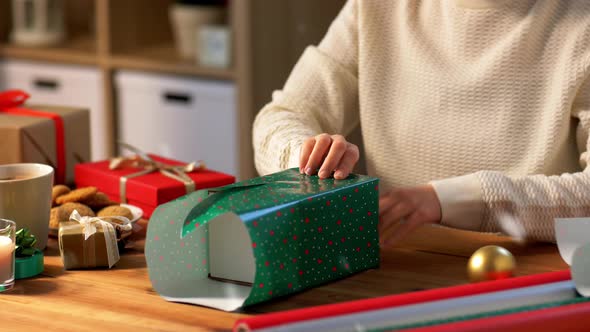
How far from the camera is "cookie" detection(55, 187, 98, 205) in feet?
4.59

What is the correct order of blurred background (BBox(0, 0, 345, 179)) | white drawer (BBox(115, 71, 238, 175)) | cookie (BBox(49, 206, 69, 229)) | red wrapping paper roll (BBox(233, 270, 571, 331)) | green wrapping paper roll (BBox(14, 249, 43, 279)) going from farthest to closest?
white drawer (BBox(115, 71, 238, 175)) → blurred background (BBox(0, 0, 345, 179)) → cookie (BBox(49, 206, 69, 229)) → green wrapping paper roll (BBox(14, 249, 43, 279)) → red wrapping paper roll (BBox(233, 270, 571, 331))

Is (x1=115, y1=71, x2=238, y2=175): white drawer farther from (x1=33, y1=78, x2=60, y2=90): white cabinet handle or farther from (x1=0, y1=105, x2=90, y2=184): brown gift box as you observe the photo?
(x1=0, y1=105, x2=90, y2=184): brown gift box

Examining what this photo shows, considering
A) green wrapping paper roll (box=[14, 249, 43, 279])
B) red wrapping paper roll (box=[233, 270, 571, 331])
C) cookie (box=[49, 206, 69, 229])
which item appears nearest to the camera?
red wrapping paper roll (box=[233, 270, 571, 331])

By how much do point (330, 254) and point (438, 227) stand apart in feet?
0.96

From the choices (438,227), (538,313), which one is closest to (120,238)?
(438,227)

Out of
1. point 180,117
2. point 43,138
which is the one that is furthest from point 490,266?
point 180,117

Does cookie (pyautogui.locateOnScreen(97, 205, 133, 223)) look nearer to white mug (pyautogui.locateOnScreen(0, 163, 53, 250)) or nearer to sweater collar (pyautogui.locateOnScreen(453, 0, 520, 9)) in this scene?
white mug (pyautogui.locateOnScreen(0, 163, 53, 250))

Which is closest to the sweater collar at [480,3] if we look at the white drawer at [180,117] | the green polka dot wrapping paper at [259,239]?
the green polka dot wrapping paper at [259,239]

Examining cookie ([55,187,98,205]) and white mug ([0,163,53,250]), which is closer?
white mug ([0,163,53,250])

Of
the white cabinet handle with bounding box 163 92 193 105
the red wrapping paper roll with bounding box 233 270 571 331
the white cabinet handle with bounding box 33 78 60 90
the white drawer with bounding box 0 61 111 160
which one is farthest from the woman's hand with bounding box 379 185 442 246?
the white cabinet handle with bounding box 33 78 60 90

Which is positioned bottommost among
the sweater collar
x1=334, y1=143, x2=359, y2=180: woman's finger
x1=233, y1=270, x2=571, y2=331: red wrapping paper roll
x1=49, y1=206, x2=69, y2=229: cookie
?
x1=49, y1=206, x2=69, y2=229: cookie

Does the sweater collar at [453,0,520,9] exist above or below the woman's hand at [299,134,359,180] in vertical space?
above

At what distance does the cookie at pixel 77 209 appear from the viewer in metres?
1.34

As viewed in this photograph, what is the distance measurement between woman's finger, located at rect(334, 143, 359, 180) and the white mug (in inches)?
15.3
